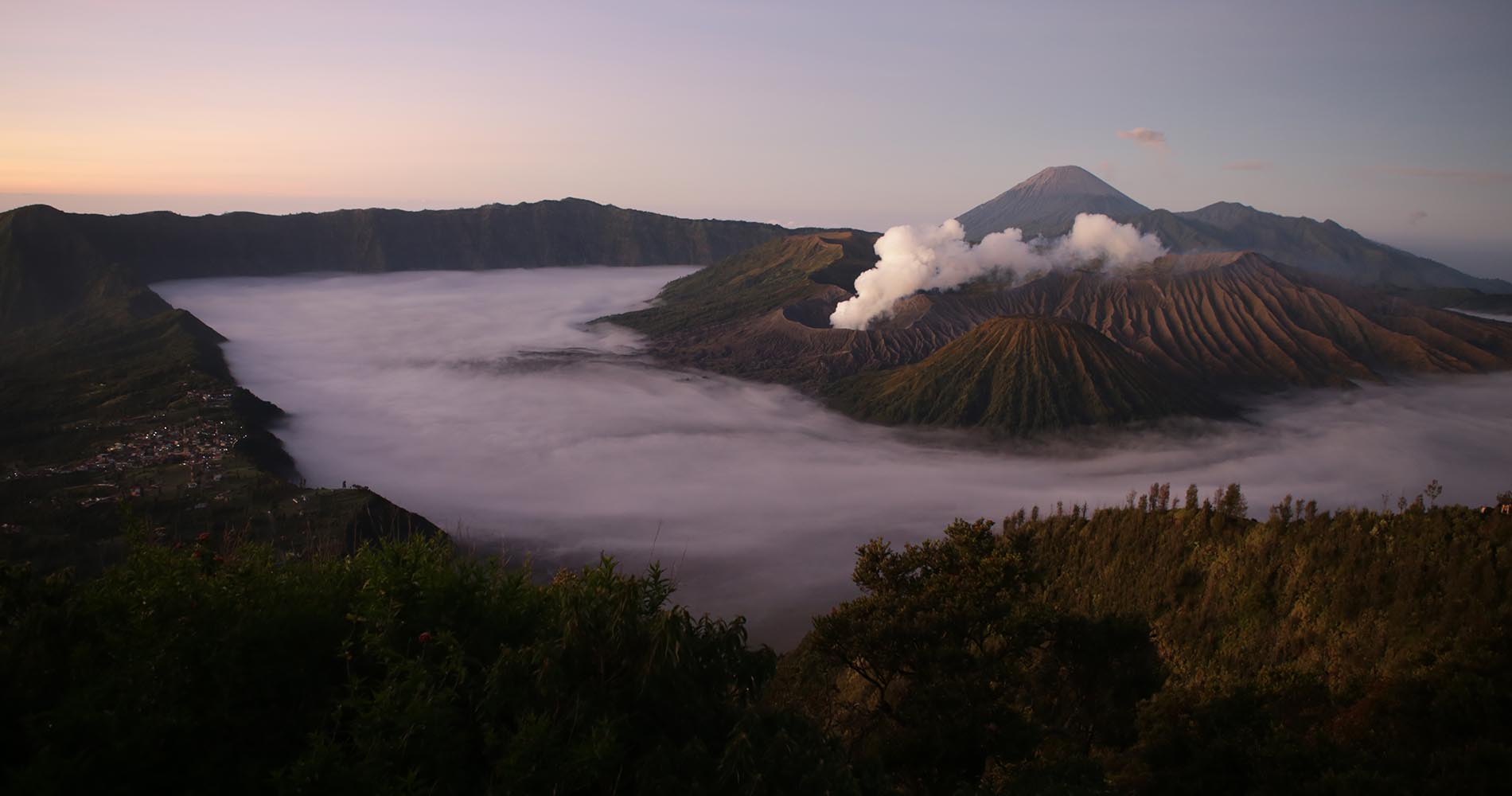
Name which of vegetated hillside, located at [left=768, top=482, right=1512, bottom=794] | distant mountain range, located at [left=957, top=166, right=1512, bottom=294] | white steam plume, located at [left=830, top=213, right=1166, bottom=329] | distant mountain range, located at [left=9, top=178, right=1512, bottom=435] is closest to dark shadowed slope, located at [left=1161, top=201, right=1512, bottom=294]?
distant mountain range, located at [left=957, top=166, right=1512, bottom=294]

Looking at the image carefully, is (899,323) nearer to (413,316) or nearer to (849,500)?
(849,500)

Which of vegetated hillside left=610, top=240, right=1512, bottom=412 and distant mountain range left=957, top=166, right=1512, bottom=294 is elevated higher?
distant mountain range left=957, top=166, right=1512, bottom=294

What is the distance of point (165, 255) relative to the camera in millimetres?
135875

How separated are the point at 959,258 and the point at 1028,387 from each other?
35.6 m

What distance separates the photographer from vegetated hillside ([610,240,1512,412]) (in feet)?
288

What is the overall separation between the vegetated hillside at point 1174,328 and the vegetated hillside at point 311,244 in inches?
2872

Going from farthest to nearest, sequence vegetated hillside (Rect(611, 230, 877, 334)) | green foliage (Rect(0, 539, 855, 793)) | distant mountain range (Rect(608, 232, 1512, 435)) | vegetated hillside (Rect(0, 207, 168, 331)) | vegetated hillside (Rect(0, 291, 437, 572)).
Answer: vegetated hillside (Rect(611, 230, 877, 334))
vegetated hillside (Rect(0, 207, 168, 331))
distant mountain range (Rect(608, 232, 1512, 435))
vegetated hillside (Rect(0, 291, 437, 572))
green foliage (Rect(0, 539, 855, 793))

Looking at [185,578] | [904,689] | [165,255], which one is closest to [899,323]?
[904,689]

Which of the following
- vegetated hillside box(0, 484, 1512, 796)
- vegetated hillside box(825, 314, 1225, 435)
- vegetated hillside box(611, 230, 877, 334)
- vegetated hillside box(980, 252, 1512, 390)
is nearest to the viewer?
vegetated hillside box(0, 484, 1512, 796)

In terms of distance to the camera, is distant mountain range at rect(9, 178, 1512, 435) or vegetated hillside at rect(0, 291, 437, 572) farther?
distant mountain range at rect(9, 178, 1512, 435)

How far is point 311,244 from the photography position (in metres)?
161

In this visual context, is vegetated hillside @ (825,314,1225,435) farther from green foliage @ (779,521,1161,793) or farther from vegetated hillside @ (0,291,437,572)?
green foliage @ (779,521,1161,793)

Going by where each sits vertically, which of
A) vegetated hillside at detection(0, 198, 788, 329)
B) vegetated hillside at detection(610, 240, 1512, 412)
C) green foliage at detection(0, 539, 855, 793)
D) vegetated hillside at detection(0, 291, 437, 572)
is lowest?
vegetated hillside at detection(0, 291, 437, 572)

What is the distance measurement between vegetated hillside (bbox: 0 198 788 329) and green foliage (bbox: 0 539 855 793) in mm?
117289
